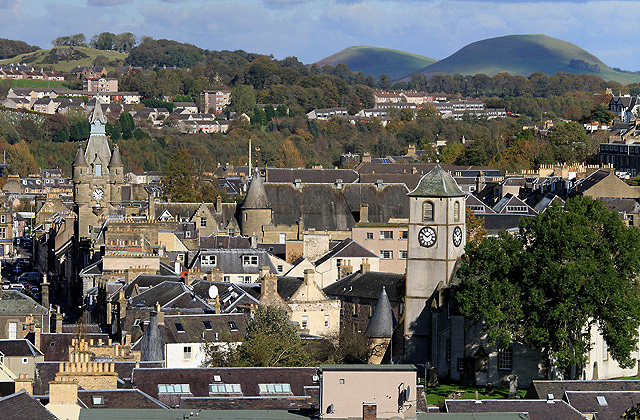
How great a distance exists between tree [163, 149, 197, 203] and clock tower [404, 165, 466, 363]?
63.1 m

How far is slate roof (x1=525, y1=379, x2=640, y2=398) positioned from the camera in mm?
49662

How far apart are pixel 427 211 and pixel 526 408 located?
22.5 meters

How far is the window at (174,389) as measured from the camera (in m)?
47.9

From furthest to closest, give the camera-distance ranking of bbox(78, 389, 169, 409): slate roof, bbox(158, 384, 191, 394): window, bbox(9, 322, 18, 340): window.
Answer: bbox(9, 322, 18, 340): window < bbox(158, 384, 191, 394): window < bbox(78, 389, 169, 409): slate roof

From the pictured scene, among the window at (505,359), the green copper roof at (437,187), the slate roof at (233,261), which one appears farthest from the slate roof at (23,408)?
the slate roof at (233,261)

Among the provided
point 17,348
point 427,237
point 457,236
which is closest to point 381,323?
point 427,237

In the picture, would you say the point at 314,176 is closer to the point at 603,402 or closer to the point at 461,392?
the point at 461,392

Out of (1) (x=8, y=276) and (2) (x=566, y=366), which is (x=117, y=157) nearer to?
(1) (x=8, y=276)

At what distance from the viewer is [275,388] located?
160 feet

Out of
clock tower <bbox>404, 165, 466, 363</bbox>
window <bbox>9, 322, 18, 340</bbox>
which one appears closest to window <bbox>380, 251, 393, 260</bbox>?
clock tower <bbox>404, 165, 466, 363</bbox>

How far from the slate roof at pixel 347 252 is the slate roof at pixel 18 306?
1872 centimetres

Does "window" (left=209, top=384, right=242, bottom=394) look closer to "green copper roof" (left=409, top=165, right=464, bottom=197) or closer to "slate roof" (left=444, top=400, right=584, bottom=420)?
"slate roof" (left=444, top=400, right=584, bottom=420)

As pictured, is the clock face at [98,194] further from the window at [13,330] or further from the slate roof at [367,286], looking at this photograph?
the window at [13,330]

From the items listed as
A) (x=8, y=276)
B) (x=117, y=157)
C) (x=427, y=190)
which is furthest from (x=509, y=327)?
(x=8, y=276)
